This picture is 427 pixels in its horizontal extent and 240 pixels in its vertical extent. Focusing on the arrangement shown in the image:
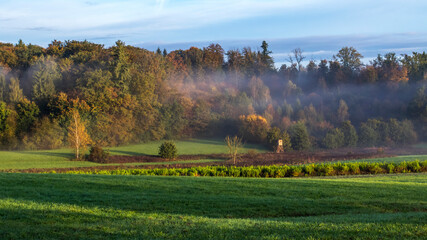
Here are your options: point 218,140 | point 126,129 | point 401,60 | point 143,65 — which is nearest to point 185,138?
point 218,140

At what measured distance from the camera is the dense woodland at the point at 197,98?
35.8 metres

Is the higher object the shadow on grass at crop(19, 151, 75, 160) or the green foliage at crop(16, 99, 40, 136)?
the green foliage at crop(16, 99, 40, 136)

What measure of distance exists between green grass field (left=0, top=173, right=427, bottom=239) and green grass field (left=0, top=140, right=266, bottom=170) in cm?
1546

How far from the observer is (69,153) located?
31.8 metres

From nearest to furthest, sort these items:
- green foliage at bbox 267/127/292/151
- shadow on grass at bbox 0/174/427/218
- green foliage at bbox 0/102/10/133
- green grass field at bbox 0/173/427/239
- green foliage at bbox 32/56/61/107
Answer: green grass field at bbox 0/173/427/239
shadow on grass at bbox 0/174/427/218
green foliage at bbox 0/102/10/133
green foliage at bbox 267/127/292/151
green foliage at bbox 32/56/61/107

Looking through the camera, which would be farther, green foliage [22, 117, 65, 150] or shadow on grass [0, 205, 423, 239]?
green foliage [22, 117, 65, 150]

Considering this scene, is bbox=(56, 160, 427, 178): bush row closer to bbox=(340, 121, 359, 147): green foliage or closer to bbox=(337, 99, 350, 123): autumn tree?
bbox=(340, 121, 359, 147): green foliage

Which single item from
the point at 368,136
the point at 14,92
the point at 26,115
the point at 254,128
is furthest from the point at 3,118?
the point at 368,136

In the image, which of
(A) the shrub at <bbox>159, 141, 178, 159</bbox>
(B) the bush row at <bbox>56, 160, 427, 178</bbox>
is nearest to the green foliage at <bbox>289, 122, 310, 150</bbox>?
(A) the shrub at <bbox>159, 141, 178, 159</bbox>

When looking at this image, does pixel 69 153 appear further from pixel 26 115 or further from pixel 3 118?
pixel 3 118

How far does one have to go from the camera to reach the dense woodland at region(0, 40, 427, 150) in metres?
35.8

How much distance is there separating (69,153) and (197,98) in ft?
55.0

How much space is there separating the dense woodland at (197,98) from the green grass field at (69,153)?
1.69 metres

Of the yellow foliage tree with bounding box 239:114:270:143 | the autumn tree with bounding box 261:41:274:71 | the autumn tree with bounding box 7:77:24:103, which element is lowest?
the yellow foliage tree with bounding box 239:114:270:143
